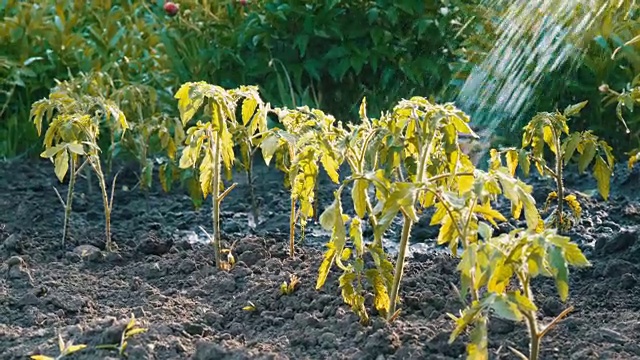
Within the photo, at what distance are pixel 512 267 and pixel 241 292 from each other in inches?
53.4

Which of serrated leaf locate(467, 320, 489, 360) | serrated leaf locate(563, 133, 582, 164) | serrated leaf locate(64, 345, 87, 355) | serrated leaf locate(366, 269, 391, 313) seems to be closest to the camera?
serrated leaf locate(467, 320, 489, 360)

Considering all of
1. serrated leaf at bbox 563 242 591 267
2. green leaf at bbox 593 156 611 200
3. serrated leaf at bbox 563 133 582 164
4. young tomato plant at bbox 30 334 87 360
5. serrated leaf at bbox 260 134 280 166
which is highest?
serrated leaf at bbox 563 242 591 267

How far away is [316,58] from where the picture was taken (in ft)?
19.3

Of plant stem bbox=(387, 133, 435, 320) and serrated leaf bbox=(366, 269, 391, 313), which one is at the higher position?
plant stem bbox=(387, 133, 435, 320)

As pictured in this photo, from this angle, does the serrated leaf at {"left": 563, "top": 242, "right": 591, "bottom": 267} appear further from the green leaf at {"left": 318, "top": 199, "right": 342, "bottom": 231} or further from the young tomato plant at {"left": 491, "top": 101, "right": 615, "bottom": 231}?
the young tomato plant at {"left": 491, "top": 101, "right": 615, "bottom": 231}

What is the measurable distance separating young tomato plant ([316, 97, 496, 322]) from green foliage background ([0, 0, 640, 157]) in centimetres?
213

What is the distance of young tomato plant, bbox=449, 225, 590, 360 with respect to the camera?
8.29ft

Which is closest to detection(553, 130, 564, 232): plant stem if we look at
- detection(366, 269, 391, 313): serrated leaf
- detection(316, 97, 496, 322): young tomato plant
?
detection(316, 97, 496, 322): young tomato plant

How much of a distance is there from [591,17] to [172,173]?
7.35ft

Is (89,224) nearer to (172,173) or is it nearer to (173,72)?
(172,173)

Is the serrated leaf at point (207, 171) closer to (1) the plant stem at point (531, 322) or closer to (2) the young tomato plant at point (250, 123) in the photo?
(2) the young tomato plant at point (250, 123)

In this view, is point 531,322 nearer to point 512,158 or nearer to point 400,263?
point 400,263

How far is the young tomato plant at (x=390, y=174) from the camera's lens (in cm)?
294

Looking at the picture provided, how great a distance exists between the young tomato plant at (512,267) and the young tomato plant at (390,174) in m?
0.23
